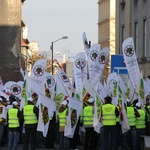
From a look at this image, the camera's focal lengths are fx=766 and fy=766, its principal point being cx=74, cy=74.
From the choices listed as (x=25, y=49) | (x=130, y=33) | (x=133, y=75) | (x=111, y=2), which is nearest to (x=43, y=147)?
(x=133, y=75)

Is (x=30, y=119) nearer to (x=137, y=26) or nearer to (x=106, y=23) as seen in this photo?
(x=137, y=26)

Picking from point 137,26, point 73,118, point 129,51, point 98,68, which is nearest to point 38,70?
point 98,68

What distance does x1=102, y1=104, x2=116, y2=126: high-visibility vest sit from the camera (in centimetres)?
2295

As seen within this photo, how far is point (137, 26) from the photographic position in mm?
51781

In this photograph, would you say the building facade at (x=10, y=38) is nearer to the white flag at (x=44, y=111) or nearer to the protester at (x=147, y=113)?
the protester at (x=147, y=113)

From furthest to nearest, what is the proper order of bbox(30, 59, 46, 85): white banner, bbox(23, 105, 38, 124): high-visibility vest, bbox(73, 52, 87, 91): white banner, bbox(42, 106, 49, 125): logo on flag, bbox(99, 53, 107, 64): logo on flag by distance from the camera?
bbox(30, 59, 46, 85): white banner
bbox(73, 52, 87, 91): white banner
bbox(99, 53, 107, 64): logo on flag
bbox(42, 106, 49, 125): logo on flag
bbox(23, 105, 38, 124): high-visibility vest

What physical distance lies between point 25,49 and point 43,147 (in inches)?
3106

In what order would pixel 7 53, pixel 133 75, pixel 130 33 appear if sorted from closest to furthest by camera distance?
pixel 133 75, pixel 130 33, pixel 7 53

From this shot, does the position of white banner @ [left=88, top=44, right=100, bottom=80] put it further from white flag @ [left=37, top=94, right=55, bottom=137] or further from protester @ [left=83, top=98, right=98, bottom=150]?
white flag @ [left=37, top=94, right=55, bottom=137]

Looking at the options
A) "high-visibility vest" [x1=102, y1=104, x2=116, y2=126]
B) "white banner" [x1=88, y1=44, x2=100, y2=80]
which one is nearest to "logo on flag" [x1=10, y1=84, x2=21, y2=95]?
"white banner" [x1=88, y1=44, x2=100, y2=80]

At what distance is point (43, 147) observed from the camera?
28875 millimetres

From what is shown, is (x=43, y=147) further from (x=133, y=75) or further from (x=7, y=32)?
(x=7, y=32)

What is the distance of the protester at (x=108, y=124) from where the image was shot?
75.4 feet

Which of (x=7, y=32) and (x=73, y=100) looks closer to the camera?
(x=73, y=100)
